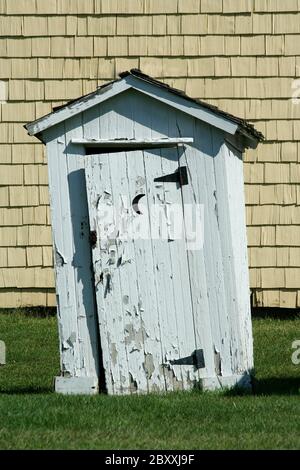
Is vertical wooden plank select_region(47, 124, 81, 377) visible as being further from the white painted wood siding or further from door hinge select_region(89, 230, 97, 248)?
door hinge select_region(89, 230, 97, 248)

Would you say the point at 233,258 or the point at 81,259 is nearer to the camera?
the point at 233,258

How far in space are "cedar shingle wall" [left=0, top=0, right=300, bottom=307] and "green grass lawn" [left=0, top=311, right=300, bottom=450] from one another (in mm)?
2644

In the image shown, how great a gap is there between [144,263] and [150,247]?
0.13 meters

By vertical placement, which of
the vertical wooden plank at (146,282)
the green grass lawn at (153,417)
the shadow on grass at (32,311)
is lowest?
the green grass lawn at (153,417)

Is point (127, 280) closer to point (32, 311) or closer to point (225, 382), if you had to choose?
point (225, 382)

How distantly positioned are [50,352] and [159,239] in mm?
2797

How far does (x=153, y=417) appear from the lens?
27.5ft

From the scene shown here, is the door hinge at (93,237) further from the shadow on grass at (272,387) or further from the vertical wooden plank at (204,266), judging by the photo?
the shadow on grass at (272,387)

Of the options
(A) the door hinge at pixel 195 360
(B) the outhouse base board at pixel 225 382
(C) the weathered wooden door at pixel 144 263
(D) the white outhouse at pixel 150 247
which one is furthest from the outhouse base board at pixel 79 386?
(B) the outhouse base board at pixel 225 382

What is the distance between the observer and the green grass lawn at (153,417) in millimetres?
7562

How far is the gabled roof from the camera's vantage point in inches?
368

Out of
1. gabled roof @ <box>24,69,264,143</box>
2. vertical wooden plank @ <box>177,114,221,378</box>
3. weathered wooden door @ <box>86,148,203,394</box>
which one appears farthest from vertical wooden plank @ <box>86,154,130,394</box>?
vertical wooden plank @ <box>177,114,221,378</box>

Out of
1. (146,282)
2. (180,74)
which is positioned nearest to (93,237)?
(146,282)
